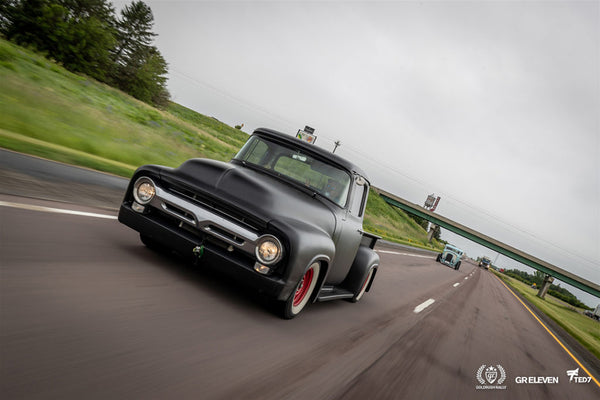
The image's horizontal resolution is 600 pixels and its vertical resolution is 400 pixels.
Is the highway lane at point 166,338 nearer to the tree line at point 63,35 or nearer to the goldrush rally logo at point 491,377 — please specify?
the goldrush rally logo at point 491,377

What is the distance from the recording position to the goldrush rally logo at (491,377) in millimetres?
4543

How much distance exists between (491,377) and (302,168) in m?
3.47

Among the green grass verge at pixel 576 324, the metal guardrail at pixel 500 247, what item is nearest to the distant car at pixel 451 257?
the green grass verge at pixel 576 324

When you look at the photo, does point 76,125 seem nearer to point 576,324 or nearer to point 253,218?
point 253,218

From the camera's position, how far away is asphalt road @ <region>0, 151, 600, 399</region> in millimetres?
2070

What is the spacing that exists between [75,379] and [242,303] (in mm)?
2072

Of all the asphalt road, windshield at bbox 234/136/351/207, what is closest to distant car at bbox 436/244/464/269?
the asphalt road

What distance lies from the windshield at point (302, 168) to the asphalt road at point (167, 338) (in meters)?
1.39

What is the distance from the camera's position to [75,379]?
1876 millimetres

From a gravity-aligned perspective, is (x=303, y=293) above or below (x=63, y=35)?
below

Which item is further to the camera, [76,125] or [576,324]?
[576,324]

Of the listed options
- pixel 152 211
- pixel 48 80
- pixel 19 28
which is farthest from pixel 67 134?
pixel 19 28

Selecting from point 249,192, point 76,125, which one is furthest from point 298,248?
point 76,125

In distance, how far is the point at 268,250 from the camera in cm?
332
